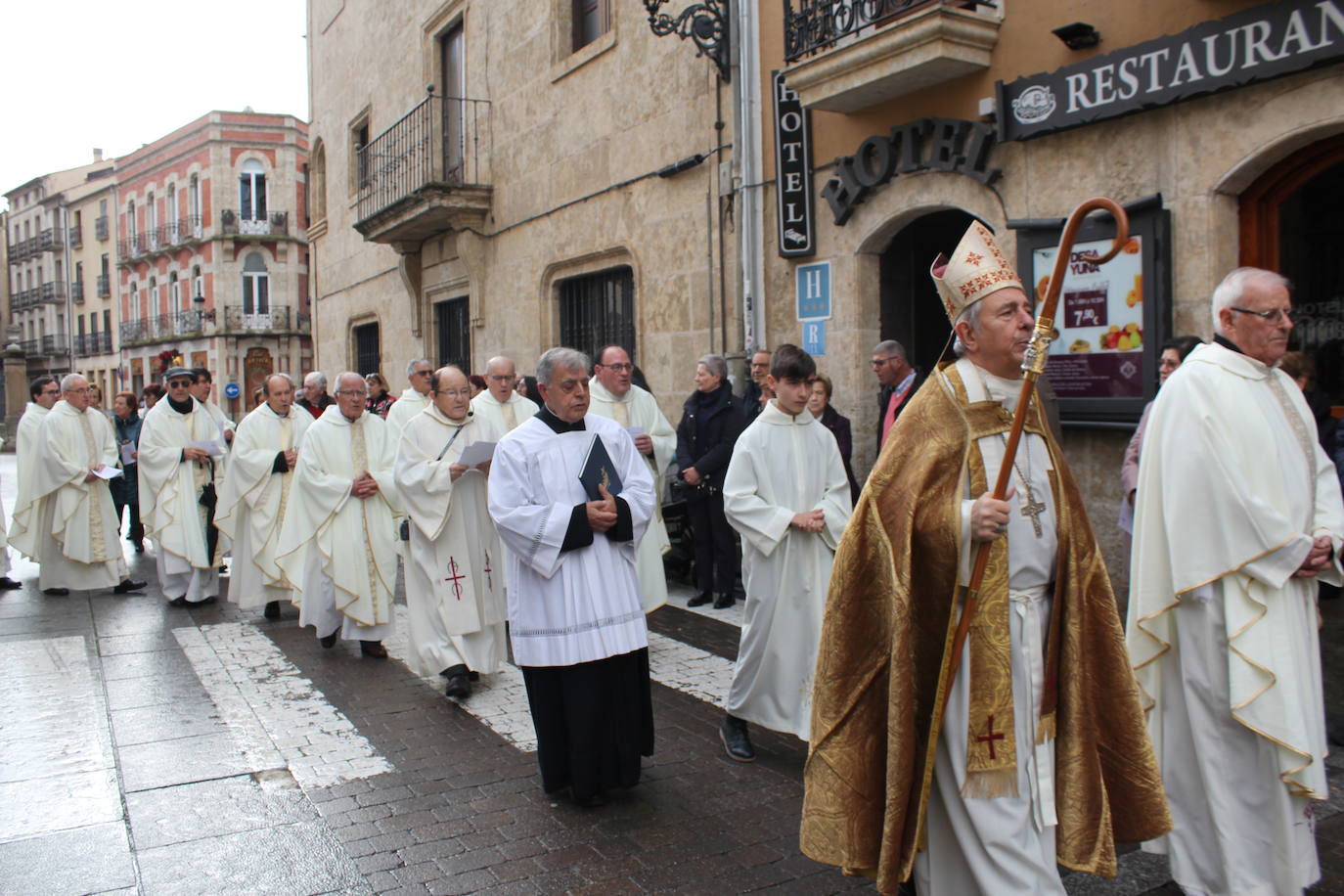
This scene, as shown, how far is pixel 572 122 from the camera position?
13.3 metres

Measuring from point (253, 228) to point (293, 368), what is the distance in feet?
19.5

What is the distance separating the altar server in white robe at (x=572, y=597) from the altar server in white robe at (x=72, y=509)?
6.72 metres

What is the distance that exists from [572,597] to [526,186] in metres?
10.9

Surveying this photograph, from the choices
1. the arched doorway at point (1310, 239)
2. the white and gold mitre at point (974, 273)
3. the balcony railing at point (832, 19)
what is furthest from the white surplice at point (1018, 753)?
the balcony railing at point (832, 19)

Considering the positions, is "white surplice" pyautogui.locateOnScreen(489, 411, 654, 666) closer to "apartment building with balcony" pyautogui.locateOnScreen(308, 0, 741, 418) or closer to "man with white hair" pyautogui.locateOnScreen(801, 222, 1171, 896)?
"man with white hair" pyautogui.locateOnScreen(801, 222, 1171, 896)

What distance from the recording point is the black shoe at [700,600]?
8484 mm

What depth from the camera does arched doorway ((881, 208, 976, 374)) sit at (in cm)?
957

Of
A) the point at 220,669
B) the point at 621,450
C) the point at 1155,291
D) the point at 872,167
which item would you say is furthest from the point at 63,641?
the point at 1155,291

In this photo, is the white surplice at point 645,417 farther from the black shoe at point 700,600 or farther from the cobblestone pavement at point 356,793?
the cobblestone pavement at point 356,793

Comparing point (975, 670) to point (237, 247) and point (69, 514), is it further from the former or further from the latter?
point (237, 247)

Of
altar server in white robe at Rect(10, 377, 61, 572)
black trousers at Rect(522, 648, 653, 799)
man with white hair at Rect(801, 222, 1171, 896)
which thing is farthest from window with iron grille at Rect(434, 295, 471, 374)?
man with white hair at Rect(801, 222, 1171, 896)

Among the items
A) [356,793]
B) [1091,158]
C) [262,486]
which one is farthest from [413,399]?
[1091,158]

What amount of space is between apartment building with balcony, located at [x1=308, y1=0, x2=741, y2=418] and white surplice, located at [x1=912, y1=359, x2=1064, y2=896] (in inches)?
304

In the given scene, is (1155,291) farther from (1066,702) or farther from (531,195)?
(531,195)
